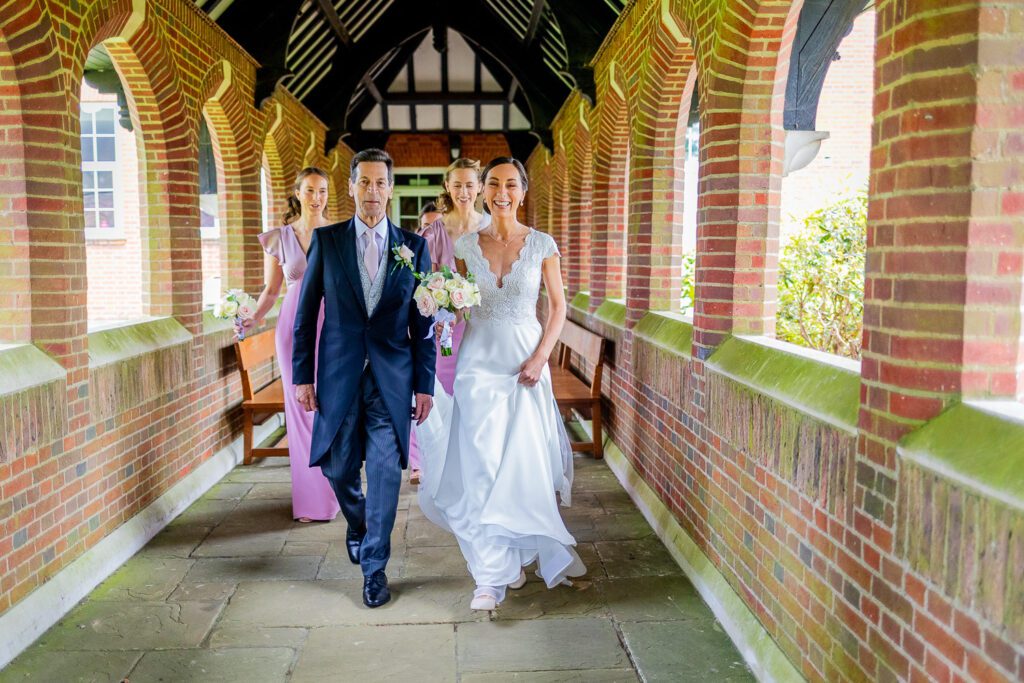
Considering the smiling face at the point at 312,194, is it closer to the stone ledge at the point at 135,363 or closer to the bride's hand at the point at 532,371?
the stone ledge at the point at 135,363

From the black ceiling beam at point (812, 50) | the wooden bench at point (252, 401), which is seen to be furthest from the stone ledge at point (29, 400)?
the black ceiling beam at point (812, 50)

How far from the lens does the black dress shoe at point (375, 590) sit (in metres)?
3.70

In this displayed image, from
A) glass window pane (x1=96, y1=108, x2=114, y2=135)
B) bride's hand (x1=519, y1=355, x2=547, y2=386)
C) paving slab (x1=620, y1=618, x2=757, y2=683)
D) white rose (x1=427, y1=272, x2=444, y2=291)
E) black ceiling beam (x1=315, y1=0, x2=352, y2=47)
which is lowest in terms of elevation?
paving slab (x1=620, y1=618, x2=757, y2=683)

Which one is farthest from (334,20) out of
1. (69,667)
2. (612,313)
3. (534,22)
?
(69,667)

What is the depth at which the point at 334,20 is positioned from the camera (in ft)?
29.8

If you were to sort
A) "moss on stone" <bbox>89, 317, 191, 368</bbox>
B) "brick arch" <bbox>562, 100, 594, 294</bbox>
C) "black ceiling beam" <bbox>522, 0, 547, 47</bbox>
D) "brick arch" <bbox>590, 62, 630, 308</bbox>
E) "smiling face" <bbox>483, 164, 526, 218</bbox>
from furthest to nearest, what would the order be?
"brick arch" <bbox>562, 100, 594, 294</bbox> → "black ceiling beam" <bbox>522, 0, 547, 47</bbox> → "brick arch" <bbox>590, 62, 630, 308</bbox> → "moss on stone" <bbox>89, 317, 191, 368</bbox> → "smiling face" <bbox>483, 164, 526, 218</bbox>

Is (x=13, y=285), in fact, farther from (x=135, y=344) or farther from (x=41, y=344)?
(x=135, y=344)

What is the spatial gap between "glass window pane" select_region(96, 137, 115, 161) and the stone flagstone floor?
1095cm

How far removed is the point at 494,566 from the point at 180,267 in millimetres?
3224

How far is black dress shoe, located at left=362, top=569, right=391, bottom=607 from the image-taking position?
3.70 metres

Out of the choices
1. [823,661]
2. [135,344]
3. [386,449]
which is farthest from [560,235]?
[823,661]

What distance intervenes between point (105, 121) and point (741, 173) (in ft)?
Result: 42.2

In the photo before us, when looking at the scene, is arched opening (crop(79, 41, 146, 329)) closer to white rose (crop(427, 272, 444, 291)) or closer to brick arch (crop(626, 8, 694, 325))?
brick arch (crop(626, 8, 694, 325))

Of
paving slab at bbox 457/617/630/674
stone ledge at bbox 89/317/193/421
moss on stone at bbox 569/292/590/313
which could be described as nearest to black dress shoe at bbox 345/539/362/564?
paving slab at bbox 457/617/630/674
